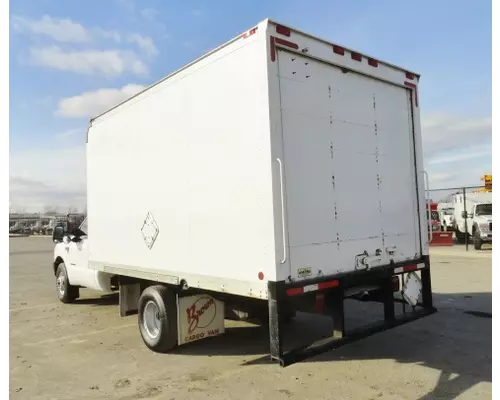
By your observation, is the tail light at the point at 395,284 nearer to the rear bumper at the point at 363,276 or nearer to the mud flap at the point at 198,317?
the rear bumper at the point at 363,276

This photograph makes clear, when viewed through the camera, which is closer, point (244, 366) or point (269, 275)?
point (269, 275)

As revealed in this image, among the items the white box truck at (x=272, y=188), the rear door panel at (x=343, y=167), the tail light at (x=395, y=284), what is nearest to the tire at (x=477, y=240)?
the white box truck at (x=272, y=188)

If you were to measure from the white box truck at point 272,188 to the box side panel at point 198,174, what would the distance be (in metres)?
0.02

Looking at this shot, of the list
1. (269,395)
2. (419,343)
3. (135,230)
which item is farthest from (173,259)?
(419,343)

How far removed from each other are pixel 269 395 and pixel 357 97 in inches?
138

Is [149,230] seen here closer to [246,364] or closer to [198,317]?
[198,317]

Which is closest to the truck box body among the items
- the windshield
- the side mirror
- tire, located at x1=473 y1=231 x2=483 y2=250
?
the side mirror

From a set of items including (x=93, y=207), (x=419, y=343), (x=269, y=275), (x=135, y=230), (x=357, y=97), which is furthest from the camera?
(x=93, y=207)

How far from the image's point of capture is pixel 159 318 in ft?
18.5

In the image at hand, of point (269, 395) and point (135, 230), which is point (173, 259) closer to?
point (135, 230)

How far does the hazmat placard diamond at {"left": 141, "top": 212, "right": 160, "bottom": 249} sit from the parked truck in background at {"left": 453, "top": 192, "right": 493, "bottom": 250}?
15.4 meters

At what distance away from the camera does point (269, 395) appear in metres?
4.31

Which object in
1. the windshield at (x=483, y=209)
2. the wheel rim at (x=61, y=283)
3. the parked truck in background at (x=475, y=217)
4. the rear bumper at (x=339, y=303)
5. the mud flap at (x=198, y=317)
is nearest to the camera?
the rear bumper at (x=339, y=303)

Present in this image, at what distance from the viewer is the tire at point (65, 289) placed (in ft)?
31.1
